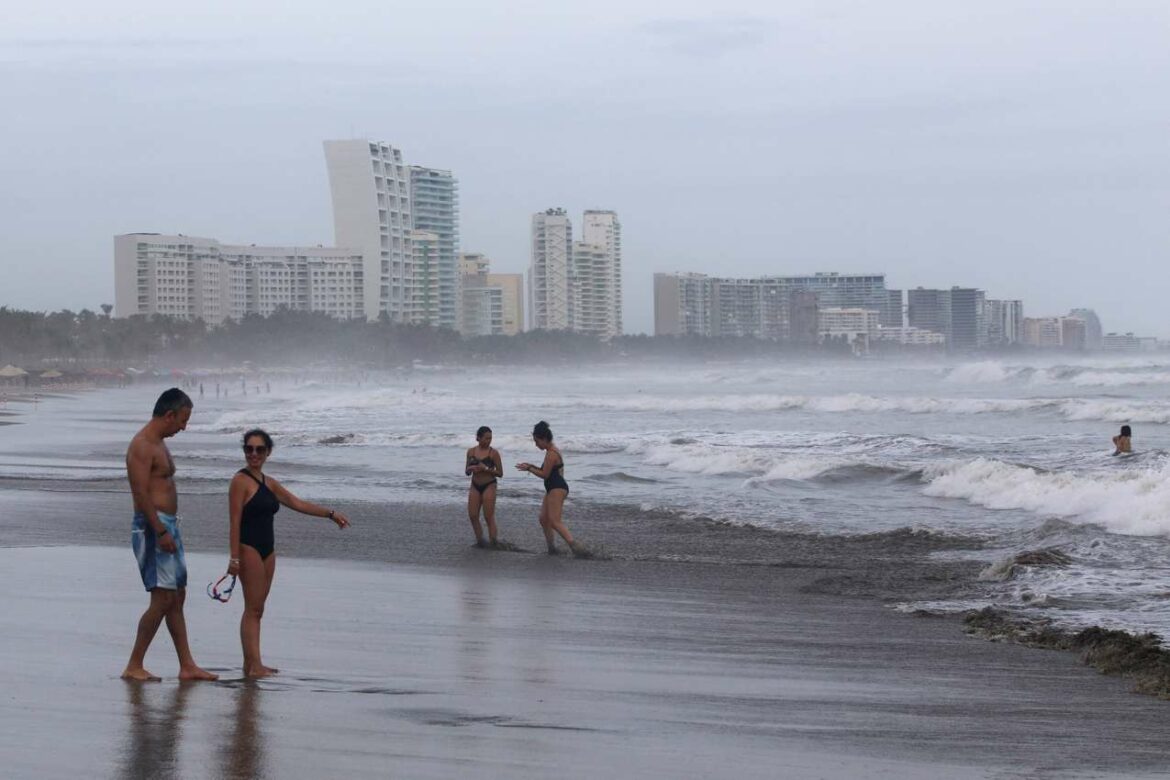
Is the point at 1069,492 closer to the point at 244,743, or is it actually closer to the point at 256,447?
the point at 256,447

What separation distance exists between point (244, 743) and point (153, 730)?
0.43 m

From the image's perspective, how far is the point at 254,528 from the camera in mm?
7070

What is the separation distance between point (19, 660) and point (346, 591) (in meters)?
3.65

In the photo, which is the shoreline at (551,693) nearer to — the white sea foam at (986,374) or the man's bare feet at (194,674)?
the man's bare feet at (194,674)

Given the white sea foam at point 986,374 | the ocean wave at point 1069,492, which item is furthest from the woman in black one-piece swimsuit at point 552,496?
the white sea foam at point 986,374

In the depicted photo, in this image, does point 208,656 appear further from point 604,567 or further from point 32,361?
point 32,361

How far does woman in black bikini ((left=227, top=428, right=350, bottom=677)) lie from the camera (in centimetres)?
695

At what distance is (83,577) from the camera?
1061 cm

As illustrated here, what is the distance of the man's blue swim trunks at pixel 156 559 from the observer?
663 cm

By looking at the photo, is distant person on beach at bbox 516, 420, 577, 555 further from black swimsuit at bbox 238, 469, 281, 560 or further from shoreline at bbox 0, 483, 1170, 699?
black swimsuit at bbox 238, 469, 281, 560

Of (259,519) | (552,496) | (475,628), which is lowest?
(475,628)

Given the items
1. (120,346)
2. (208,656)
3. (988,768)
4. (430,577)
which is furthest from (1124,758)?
(120,346)

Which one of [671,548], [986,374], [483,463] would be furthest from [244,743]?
[986,374]

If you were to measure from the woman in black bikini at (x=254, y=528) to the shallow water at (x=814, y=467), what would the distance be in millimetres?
5493
